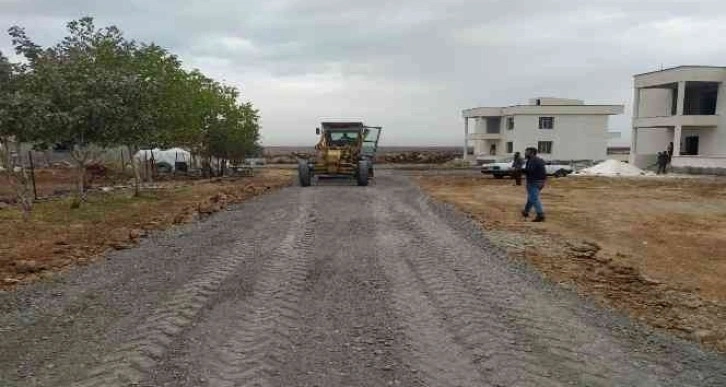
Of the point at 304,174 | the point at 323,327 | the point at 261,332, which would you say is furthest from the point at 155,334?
the point at 304,174

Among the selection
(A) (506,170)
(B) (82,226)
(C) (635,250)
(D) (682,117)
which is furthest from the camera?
(D) (682,117)

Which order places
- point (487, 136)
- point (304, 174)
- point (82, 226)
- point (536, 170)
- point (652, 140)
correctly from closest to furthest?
point (82, 226) < point (536, 170) < point (304, 174) < point (652, 140) < point (487, 136)

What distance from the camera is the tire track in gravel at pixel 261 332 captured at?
3.87m

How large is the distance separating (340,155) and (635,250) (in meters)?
13.8

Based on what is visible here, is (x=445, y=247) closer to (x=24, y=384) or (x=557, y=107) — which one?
(x=24, y=384)

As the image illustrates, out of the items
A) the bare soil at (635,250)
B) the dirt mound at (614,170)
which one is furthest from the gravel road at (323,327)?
the dirt mound at (614,170)

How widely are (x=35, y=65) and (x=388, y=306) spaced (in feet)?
47.7

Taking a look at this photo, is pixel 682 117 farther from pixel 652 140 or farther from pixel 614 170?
pixel 652 140

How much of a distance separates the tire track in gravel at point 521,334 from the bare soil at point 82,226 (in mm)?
5130

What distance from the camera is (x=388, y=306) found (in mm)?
5449

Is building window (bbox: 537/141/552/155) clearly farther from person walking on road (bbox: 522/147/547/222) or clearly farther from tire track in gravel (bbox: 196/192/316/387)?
tire track in gravel (bbox: 196/192/316/387)

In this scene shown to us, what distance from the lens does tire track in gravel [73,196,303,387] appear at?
3811mm

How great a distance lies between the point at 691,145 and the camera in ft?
122

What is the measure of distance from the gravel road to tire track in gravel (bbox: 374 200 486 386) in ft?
0.06
